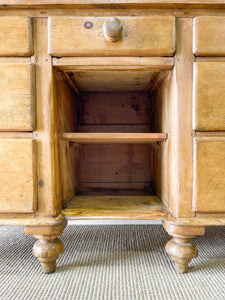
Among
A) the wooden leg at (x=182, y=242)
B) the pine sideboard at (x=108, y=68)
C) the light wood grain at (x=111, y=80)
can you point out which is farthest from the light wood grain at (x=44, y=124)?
the wooden leg at (x=182, y=242)

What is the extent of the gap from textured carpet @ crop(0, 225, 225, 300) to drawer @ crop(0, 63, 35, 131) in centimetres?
48

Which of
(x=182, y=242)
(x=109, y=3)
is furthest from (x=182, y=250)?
(x=109, y=3)

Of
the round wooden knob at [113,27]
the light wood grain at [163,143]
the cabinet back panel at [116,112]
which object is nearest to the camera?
the round wooden knob at [113,27]

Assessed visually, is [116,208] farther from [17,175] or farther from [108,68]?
[108,68]

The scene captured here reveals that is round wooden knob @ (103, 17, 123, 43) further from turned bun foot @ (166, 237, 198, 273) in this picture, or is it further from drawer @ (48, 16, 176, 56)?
turned bun foot @ (166, 237, 198, 273)

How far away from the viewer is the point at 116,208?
0.75 metres

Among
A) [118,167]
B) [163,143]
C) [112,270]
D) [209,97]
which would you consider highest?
[209,97]

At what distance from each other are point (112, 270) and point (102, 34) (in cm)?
75

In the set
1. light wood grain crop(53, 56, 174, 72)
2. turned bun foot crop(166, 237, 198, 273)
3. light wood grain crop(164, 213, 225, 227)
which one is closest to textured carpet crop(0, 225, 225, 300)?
turned bun foot crop(166, 237, 198, 273)

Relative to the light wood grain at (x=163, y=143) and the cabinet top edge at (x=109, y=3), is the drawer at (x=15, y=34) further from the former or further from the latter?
the light wood grain at (x=163, y=143)

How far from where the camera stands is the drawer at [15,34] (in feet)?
2.11

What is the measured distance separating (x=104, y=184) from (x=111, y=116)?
34cm

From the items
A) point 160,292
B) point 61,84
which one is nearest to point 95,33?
point 61,84

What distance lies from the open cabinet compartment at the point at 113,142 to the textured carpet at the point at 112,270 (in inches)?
7.7
